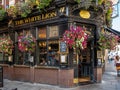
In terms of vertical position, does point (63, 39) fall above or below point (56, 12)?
below

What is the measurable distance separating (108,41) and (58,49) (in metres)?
2.60

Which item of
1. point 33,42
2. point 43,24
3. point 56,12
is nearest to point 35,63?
point 33,42

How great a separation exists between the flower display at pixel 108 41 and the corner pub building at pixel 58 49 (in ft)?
1.47

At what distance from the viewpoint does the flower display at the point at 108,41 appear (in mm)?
12922

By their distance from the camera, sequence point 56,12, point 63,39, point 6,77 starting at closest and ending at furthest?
point 63,39
point 56,12
point 6,77

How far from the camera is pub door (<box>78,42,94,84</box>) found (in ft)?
44.2

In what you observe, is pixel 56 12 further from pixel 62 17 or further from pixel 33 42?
pixel 33 42

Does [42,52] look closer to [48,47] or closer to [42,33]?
[48,47]

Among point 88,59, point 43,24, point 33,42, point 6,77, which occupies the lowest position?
point 6,77

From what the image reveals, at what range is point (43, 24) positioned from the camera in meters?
13.4

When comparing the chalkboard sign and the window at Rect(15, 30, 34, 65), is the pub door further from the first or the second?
the window at Rect(15, 30, 34, 65)

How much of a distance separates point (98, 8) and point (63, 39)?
109 inches

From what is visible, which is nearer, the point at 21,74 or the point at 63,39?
the point at 63,39

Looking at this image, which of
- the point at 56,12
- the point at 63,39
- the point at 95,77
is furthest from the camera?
the point at 95,77
